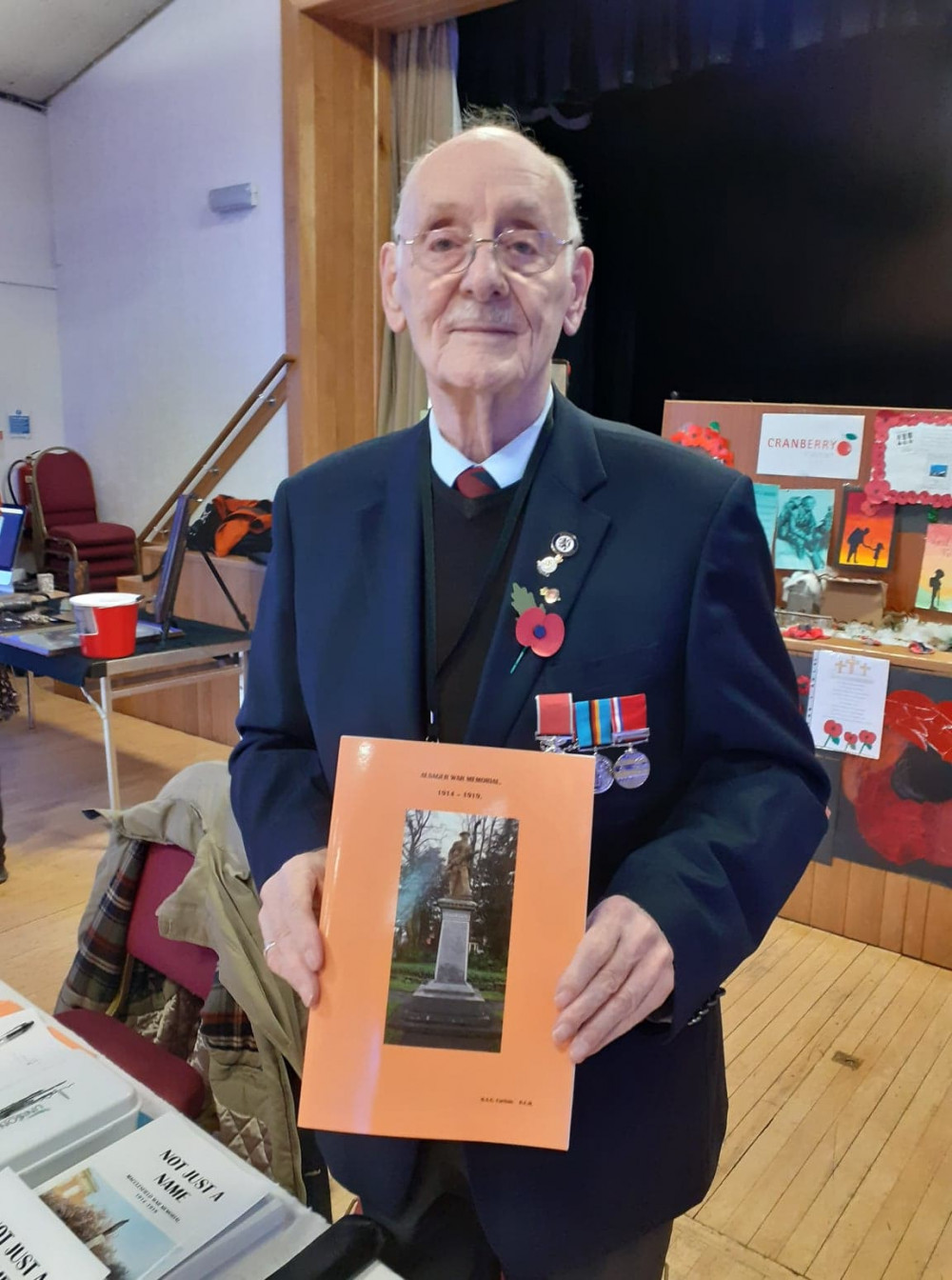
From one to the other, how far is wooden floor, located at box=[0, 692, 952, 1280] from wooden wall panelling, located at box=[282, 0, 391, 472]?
2502mm

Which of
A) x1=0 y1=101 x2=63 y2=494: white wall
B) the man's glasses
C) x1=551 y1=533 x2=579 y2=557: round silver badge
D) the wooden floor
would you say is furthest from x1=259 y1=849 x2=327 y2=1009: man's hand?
x1=0 y1=101 x2=63 y2=494: white wall

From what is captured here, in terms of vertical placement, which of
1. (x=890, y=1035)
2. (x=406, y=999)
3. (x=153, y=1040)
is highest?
(x=406, y=999)

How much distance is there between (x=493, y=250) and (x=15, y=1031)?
3.10 feet

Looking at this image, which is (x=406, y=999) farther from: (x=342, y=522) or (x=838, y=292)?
(x=838, y=292)

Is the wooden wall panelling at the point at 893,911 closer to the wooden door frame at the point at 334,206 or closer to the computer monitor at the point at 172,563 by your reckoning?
the computer monitor at the point at 172,563

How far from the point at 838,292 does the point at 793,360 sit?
1.16 ft

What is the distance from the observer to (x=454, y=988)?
742 millimetres

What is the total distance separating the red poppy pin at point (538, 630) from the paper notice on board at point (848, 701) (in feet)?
6.23

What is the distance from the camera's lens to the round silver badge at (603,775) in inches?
33.3

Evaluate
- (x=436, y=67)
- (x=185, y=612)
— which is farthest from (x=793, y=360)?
(x=185, y=612)

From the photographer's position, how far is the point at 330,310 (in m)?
4.73

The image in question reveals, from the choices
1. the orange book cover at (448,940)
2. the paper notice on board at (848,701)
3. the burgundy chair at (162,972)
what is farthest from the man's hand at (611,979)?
the paper notice on board at (848,701)

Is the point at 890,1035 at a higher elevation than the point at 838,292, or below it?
below

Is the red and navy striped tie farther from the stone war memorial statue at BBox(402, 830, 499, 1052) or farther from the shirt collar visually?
the stone war memorial statue at BBox(402, 830, 499, 1052)
